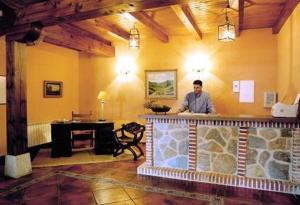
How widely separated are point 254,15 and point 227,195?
3.48 metres

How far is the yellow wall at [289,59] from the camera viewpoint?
3.99 meters

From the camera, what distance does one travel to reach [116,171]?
433cm

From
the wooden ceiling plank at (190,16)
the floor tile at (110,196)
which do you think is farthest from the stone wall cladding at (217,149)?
the wooden ceiling plank at (190,16)

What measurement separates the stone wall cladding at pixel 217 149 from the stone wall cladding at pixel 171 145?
23 cm

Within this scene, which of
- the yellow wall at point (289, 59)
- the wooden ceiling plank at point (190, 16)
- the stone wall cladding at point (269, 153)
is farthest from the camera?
the wooden ceiling plank at point (190, 16)

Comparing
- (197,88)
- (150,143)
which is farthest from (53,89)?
(197,88)

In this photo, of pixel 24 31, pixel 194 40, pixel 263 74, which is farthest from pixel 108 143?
pixel 263 74

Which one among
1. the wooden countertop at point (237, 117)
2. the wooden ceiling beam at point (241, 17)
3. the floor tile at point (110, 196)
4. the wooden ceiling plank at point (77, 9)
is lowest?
the floor tile at point (110, 196)

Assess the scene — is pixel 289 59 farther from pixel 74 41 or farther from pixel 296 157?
pixel 74 41

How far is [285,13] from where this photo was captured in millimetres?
4496

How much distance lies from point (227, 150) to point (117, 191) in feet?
5.58

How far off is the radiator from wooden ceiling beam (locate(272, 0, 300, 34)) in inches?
224

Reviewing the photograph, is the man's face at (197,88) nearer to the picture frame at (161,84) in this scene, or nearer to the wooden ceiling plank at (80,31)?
the picture frame at (161,84)

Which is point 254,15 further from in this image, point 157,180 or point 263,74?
point 157,180
